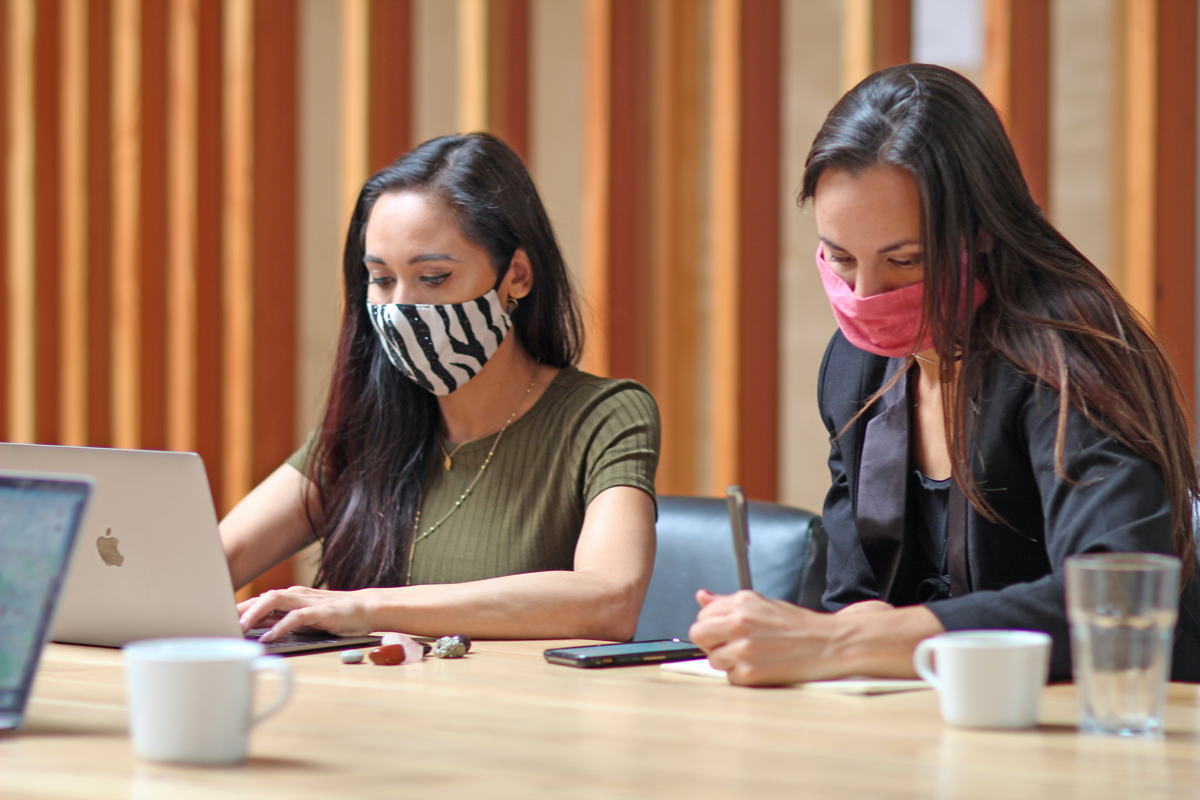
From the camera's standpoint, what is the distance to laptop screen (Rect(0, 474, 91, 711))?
859mm

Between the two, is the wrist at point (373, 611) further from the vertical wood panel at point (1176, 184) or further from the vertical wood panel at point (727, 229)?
the vertical wood panel at point (1176, 184)

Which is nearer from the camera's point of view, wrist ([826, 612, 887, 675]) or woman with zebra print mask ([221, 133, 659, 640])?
wrist ([826, 612, 887, 675])

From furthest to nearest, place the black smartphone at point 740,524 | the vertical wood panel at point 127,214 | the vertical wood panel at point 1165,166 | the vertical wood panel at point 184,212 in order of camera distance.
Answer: the vertical wood panel at point 127,214
the vertical wood panel at point 184,212
the vertical wood panel at point 1165,166
the black smartphone at point 740,524

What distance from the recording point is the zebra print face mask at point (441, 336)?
1697 millimetres

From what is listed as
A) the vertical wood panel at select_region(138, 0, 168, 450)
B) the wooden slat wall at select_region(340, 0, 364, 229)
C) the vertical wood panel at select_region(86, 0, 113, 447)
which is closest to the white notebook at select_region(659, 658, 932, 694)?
the wooden slat wall at select_region(340, 0, 364, 229)

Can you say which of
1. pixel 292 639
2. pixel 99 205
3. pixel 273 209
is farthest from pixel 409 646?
pixel 99 205

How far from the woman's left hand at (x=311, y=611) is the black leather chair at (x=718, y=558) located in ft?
1.63

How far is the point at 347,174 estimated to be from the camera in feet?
9.02

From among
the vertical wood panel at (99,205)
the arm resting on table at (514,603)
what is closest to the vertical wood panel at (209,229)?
the vertical wood panel at (99,205)

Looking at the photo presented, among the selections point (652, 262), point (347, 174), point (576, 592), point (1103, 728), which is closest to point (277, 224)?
point (347, 174)

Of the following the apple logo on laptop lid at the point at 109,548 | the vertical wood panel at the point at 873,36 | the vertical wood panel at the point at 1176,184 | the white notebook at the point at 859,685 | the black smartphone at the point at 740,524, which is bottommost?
the white notebook at the point at 859,685

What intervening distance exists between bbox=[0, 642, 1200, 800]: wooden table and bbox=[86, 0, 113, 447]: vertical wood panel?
2319 mm

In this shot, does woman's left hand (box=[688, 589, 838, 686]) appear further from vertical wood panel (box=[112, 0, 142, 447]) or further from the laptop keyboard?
vertical wood panel (box=[112, 0, 142, 447])

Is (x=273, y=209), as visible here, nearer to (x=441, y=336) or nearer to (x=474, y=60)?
(x=474, y=60)
